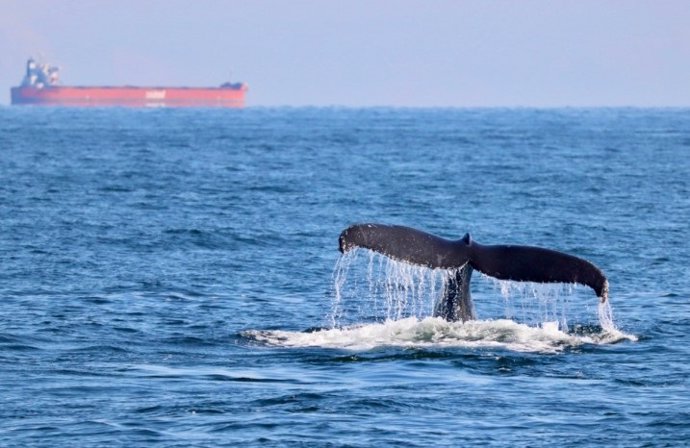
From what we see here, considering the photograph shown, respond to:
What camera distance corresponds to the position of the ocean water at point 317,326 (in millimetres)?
12352

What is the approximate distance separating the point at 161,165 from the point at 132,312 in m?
34.4

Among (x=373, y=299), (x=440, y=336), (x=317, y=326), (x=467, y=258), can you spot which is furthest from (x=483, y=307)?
(x=467, y=258)

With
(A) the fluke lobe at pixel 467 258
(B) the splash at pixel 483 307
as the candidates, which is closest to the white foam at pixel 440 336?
(B) the splash at pixel 483 307

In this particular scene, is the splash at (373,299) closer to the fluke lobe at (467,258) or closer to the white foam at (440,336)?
the fluke lobe at (467,258)

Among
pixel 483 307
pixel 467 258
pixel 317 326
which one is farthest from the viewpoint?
pixel 483 307

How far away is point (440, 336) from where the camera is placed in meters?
15.6

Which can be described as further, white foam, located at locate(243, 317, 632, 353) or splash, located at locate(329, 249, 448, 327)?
splash, located at locate(329, 249, 448, 327)

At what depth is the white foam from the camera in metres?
15.5

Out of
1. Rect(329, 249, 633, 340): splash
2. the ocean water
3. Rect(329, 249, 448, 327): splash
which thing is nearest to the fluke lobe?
the ocean water

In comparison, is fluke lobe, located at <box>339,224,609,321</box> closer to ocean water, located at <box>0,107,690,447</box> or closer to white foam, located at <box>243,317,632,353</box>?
ocean water, located at <box>0,107,690,447</box>

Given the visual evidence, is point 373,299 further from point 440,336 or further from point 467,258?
point 467,258

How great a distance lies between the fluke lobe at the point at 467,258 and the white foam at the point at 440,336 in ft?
1.44

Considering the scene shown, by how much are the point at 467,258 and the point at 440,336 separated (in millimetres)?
1075

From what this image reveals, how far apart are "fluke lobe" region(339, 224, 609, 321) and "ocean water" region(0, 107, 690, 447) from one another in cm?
25
